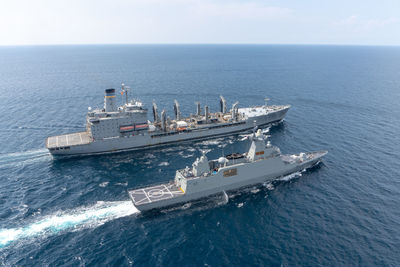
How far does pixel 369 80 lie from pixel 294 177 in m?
125

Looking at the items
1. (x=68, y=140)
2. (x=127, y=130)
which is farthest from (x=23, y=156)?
(x=127, y=130)

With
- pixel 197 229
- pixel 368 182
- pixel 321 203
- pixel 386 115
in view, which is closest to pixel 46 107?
pixel 197 229

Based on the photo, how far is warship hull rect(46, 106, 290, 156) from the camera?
205 feet

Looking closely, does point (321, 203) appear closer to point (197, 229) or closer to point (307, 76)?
point (197, 229)

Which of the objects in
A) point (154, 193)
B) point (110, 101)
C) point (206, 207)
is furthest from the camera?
point (110, 101)

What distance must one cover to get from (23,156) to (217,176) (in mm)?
47197

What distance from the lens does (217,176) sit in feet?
150

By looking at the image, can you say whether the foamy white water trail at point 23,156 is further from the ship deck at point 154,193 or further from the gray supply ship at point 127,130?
the ship deck at point 154,193

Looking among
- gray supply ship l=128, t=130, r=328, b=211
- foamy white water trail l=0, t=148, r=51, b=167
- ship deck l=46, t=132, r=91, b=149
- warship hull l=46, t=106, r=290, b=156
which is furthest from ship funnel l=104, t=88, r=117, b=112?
gray supply ship l=128, t=130, r=328, b=211

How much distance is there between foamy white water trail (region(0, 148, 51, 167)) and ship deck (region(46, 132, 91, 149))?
112 inches

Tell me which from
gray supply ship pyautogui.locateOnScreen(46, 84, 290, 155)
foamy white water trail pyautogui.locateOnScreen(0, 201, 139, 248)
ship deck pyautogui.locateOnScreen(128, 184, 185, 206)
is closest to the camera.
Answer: foamy white water trail pyautogui.locateOnScreen(0, 201, 139, 248)

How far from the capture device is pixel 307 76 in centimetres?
15850

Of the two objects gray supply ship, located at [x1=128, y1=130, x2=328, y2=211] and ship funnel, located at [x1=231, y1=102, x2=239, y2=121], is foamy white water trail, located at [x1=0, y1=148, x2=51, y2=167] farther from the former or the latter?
ship funnel, located at [x1=231, y1=102, x2=239, y2=121]

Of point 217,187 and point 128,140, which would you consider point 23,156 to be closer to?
point 128,140
